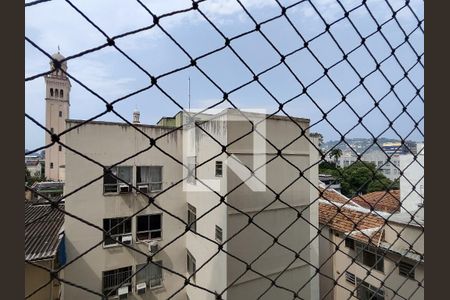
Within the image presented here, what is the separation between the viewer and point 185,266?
16.8 feet

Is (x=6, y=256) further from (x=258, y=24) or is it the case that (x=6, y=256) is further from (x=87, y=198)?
(x=87, y=198)

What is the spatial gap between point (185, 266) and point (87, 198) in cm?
221

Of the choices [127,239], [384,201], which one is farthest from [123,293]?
[384,201]

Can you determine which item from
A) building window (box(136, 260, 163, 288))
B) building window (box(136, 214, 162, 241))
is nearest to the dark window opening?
building window (box(136, 260, 163, 288))

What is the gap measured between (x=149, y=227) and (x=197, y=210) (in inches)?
37.4

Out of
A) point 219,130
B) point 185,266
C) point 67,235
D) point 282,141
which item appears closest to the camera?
point 219,130

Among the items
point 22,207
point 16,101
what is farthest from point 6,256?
point 16,101

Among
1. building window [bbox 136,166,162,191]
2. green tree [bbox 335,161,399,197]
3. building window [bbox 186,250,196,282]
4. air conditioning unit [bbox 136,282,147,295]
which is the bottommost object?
air conditioning unit [bbox 136,282,147,295]

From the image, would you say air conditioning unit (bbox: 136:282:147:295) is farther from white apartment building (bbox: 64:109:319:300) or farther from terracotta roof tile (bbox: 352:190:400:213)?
terracotta roof tile (bbox: 352:190:400:213)

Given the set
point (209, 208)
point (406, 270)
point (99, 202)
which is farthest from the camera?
point (99, 202)

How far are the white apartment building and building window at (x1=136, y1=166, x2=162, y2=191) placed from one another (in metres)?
0.02

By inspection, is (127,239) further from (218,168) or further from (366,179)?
(366,179)

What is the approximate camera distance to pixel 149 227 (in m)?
4.71

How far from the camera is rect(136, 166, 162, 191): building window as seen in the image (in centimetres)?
465
